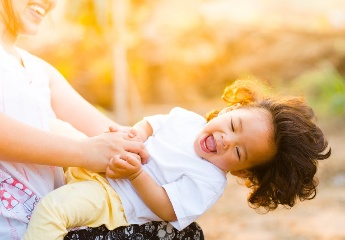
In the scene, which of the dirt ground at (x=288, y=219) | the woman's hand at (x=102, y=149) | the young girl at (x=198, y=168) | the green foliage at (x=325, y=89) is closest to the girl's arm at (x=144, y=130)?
the young girl at (x=198, y=168)

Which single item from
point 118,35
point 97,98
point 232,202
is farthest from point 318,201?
point 97,98

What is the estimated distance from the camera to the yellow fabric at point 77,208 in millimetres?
1728

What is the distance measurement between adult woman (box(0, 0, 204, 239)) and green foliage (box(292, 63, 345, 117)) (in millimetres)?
6493

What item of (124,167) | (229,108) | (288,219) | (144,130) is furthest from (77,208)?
(288,219)

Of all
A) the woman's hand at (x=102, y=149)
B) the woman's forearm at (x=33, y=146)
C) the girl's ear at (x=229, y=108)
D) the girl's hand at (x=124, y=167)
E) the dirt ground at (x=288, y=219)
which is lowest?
the dirt ground at (x=288, y=219)

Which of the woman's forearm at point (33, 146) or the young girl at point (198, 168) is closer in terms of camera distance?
the woman's forearm at point (33, 146)

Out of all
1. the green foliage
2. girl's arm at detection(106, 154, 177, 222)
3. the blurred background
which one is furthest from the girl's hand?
the blurred background

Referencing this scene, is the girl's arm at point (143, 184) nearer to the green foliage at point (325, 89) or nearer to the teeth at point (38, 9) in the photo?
the teeth at point (38, 9)

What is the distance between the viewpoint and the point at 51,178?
1.91m

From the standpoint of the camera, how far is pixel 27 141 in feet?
5.57

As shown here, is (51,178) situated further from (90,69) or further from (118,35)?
(90,69)

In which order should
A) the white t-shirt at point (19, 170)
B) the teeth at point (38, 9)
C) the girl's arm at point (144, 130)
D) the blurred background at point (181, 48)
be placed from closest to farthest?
the white t-shirt at point (19, 170)
the teeth at point (38, 9)
the girl's arm at point (144, 130)
the blurred background at point (181, 48)

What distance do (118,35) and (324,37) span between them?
321cm

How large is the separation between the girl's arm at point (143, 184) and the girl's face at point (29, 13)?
494 millimetres
